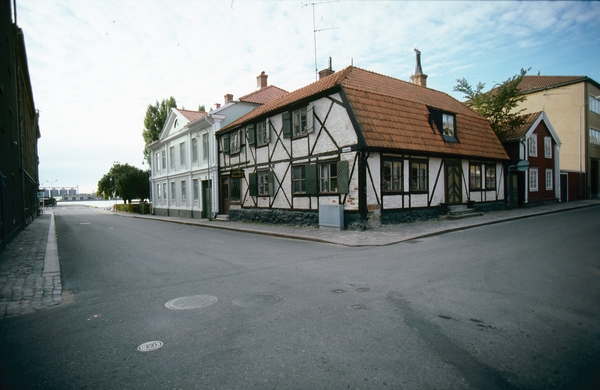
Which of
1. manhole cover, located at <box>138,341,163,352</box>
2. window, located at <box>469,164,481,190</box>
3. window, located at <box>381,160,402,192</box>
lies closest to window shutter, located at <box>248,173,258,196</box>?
window, located at <box>381,160,402,192</box>

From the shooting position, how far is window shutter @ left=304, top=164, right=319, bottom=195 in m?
16.0

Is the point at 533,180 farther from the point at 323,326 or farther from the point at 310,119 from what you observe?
the point at 323,326

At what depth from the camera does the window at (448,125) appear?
18.0 m

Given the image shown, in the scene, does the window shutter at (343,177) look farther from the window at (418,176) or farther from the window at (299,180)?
the window at (418,176)

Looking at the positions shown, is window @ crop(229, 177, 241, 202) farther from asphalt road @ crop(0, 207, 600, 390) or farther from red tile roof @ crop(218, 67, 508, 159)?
asphalt road @ crop(0, 207, 600, 390)

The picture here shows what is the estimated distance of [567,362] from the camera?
3.20 meters

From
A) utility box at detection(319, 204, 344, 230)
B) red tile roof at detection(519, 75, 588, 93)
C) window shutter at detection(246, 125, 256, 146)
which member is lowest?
utility box at detection(319, 204, 344, 230)

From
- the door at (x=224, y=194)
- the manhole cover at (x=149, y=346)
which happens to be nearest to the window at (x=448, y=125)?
the door at (x=224, y=194)

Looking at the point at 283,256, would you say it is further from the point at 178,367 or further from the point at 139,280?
the point at 178,367

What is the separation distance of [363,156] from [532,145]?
16341mm

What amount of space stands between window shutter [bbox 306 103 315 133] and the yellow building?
21.2 metres

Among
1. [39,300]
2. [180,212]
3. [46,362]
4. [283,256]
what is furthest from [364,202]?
[180,212]

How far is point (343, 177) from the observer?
1455 centimetres

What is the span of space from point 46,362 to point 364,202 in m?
11.8
